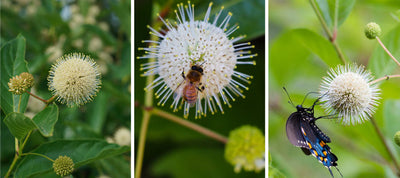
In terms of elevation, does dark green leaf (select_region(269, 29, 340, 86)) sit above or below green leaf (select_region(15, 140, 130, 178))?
above

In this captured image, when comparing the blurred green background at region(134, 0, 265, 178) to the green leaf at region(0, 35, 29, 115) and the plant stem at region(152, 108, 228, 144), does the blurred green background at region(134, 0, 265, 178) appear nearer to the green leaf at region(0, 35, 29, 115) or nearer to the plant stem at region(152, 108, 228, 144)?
the plant stem at region(152, 108, 228, 144)

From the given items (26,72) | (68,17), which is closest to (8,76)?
(26,72)

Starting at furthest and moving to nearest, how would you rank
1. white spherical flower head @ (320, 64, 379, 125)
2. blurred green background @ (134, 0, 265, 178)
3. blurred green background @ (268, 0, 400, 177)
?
blurred green background @ (134, 0, 265, 178)
blurred green background @ (268, 0, 400, 177)
white spherical flower head @ (320, 64, 379, 125)

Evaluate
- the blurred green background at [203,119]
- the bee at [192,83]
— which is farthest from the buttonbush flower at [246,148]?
the bee at [192,83]

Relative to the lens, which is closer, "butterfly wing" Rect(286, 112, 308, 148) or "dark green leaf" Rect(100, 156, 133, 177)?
"butterfly wing" Rect(286, 112, 308, 148)

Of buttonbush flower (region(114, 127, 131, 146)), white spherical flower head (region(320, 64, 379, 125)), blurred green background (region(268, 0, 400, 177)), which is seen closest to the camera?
white spherical flower head (region(320, 64, 379, 125))

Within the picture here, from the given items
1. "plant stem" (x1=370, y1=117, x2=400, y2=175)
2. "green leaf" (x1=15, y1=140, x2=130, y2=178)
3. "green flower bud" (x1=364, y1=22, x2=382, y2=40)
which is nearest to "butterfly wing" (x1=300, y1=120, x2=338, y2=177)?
"plant stem" (x1=370, y1=117, x2=400, y2=175)

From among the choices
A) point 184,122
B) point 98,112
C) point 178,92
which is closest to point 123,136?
point 98,112
